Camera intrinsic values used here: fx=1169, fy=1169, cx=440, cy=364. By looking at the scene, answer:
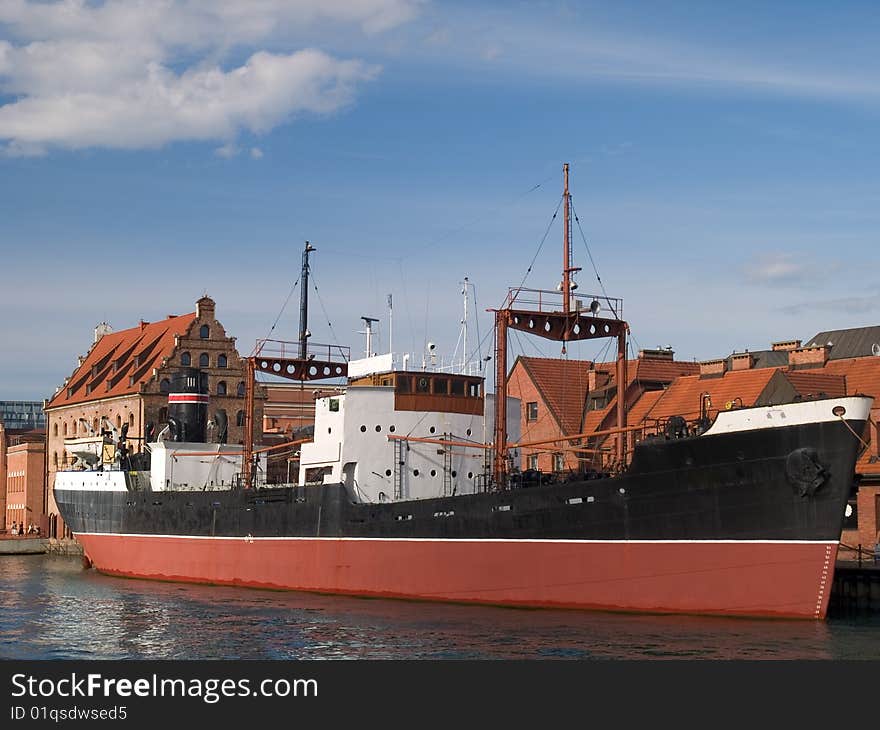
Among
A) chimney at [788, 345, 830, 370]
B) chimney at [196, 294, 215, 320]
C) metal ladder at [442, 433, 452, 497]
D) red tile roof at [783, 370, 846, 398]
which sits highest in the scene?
chimney at [196, 294, 215, 320]

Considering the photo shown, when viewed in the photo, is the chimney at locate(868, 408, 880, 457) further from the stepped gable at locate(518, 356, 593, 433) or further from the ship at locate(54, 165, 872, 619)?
the stepped gable at locate(518, 356, 593, 433)

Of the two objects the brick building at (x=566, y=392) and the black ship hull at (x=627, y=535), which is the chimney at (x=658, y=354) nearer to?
Answer: the brick building at (x=566, y=392)

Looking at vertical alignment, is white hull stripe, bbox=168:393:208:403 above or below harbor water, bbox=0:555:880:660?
above

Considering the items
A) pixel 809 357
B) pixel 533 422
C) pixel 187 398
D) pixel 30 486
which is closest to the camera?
pixel 809 357

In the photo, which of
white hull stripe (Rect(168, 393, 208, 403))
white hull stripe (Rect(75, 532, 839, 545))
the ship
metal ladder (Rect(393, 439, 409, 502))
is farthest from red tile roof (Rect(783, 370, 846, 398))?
white hull stripe (Rect(168, 393, 208, 403))

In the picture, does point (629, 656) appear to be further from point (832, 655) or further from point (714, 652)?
point (832, 655)

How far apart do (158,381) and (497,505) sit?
36.5 metres

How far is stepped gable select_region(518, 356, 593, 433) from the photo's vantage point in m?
49.5

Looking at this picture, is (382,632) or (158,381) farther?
(158,381)

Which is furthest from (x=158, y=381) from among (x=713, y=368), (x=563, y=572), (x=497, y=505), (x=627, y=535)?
(x=627, y=535)

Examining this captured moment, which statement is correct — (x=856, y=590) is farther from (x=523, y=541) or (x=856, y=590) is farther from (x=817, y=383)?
(x=817, y=383)

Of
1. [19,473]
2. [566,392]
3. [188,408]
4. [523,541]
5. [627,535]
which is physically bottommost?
[523,541]

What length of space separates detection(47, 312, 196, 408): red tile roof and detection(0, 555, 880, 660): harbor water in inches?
1247

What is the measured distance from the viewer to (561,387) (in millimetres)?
51062
